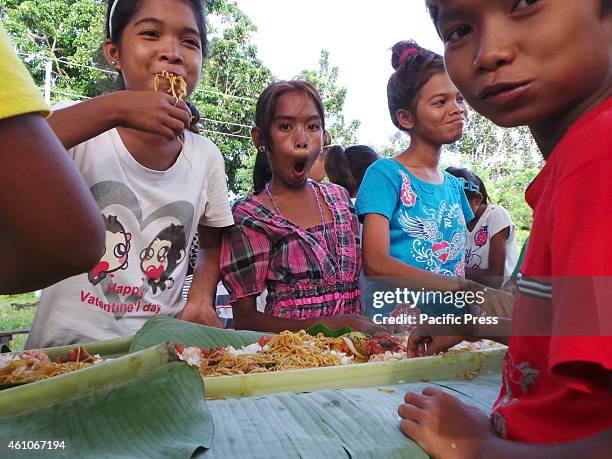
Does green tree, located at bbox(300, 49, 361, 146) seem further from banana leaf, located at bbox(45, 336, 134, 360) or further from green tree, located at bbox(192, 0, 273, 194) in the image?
banana leaf, located at bbox(45, 336, 134, 360)

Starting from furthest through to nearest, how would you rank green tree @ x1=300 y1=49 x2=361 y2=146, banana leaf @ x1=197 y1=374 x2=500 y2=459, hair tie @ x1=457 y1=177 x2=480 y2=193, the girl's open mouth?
green tree @ x1=300 y1=49 x2=361 y2=146, hair tie @ x1=457 y1=177 x2=480 y2=193, the girl's open mouth, banana leaf @ x1=197 y1=374 x2=500 y2=459

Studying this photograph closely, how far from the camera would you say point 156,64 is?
2033 millimetres

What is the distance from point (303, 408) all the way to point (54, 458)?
48 cm

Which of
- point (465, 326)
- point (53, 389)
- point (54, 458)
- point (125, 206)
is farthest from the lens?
point (125, 206)

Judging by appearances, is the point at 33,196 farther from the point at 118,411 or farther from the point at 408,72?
the point at 408,72

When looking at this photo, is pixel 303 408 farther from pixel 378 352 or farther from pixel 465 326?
pixel 378 352

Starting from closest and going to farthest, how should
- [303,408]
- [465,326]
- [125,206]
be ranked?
[303,408] → [465,326] → [125,206]

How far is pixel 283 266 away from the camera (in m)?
2.55

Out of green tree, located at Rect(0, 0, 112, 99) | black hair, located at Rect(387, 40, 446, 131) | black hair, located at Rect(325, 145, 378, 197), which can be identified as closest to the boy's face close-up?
black hair, located at Rect(387, 40, 446, 131)

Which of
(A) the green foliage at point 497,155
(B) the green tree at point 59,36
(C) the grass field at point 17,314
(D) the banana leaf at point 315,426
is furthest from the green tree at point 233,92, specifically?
(D) the banana leaf at point 315,426

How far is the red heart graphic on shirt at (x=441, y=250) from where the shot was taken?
2650 mm

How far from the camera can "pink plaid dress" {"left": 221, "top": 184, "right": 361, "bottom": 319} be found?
2.54m

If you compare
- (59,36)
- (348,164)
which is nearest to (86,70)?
(59,36)

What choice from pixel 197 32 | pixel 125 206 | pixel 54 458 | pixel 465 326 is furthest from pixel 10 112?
pixel 197 32
